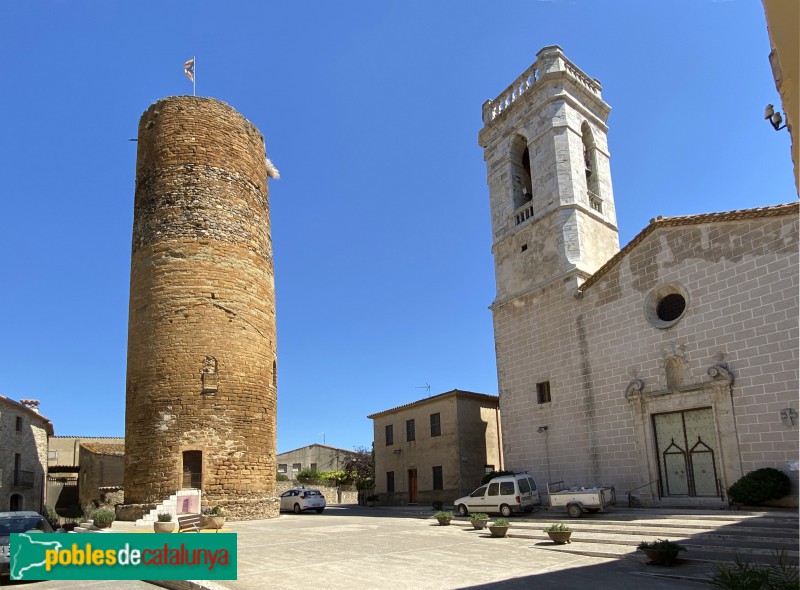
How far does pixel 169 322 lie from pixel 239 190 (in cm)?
534

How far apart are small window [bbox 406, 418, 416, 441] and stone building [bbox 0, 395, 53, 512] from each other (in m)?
18.4

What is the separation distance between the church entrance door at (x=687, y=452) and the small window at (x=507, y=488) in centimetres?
413

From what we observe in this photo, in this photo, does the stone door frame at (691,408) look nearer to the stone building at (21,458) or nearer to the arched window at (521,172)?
the arched window at (521,172)

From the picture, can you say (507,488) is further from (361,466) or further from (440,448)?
(361,466)

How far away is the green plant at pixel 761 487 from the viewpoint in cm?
1377

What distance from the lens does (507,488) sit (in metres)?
18.3

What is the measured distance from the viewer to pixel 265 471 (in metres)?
20.4

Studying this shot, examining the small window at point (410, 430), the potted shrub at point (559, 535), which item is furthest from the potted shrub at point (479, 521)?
the small window at point (410, 430)

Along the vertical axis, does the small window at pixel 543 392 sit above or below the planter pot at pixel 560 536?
above

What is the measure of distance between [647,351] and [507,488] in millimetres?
5770

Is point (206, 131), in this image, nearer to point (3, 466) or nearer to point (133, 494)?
point (133, 494)

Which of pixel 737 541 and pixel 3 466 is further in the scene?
pixel 3 466

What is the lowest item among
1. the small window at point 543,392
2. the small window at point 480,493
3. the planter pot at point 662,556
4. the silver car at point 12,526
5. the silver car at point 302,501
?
the silver car at point 302,501

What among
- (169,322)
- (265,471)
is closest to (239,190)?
(169,322)
